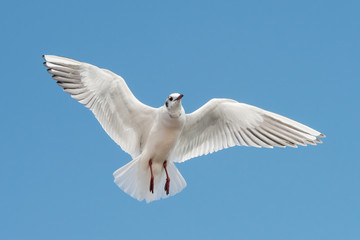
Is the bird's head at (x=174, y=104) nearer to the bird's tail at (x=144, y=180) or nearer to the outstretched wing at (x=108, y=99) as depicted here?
the outstretched wing at (x=108, y=99)

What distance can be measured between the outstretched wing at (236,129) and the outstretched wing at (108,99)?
0.51 meters

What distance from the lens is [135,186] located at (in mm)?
5754

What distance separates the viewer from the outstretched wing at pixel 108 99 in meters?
5.61

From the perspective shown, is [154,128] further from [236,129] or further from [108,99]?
[236,129]

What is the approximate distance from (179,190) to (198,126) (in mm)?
780

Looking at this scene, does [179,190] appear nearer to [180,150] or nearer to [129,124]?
[180,150]

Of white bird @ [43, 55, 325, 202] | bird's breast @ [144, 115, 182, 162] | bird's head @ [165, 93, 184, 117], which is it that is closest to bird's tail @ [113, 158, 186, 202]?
white bird @ [43, 55, 325, 202]

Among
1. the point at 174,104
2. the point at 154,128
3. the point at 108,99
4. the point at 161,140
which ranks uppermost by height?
the point at 108,99

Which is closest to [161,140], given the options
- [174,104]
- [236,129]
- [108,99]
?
[174,104]

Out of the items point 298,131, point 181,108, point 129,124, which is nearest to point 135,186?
point 129,124

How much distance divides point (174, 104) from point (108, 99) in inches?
33.0

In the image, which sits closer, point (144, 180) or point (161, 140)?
point (161, 140)

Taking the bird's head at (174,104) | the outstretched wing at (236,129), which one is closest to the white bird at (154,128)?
the outstretched wing at (236,129)

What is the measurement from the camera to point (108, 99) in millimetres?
5652
